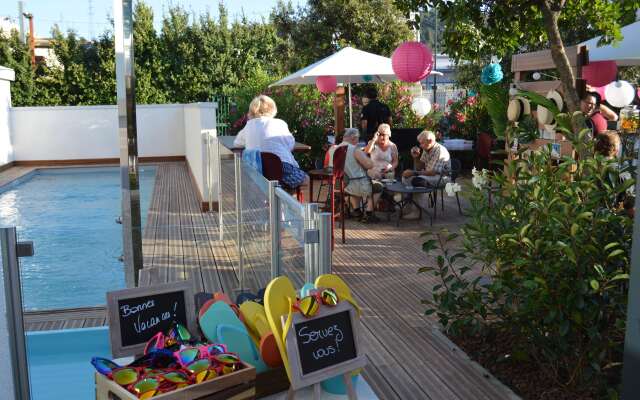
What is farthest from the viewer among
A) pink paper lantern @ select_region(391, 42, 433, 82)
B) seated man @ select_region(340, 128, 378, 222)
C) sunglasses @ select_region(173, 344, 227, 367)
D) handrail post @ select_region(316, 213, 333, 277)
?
pink paper lantern @ select_region(391, 42, 433, 82)

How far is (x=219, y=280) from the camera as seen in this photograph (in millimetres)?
5395

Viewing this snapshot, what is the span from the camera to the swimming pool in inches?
236

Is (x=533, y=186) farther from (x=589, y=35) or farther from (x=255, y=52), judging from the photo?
(x=255, y=52)

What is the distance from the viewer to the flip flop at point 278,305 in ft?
6.06

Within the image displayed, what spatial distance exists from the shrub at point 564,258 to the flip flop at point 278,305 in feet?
4.32

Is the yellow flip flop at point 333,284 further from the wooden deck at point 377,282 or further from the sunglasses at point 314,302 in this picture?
the wooden deck at point 377,282

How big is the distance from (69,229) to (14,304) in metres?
7.52

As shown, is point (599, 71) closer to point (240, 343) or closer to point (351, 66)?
point (351, 66)

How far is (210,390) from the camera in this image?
65.1 inches

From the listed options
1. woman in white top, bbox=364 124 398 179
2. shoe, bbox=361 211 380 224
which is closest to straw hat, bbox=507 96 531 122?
woman in white top, bbox=364 124 398 179

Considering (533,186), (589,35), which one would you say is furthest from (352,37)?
(533,186)

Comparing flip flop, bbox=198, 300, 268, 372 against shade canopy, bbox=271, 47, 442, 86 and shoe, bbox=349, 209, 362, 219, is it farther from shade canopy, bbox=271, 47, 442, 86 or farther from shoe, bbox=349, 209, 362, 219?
shade canopy, bbox=271, 47, 442, 86

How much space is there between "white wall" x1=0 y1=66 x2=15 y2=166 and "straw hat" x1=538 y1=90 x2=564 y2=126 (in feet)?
43.4

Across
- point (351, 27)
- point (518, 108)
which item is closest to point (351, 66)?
point (518, 108)
